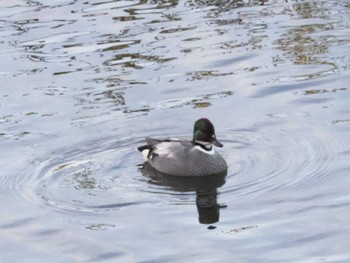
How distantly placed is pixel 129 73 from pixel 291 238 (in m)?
6.43

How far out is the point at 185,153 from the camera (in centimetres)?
1444

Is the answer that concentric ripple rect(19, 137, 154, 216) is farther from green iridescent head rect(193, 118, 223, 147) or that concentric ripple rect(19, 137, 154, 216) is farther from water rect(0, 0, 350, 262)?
green iridescent head rect(193, 118, 223, 147)

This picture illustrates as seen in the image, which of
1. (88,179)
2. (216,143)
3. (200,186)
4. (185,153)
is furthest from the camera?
(185,153)

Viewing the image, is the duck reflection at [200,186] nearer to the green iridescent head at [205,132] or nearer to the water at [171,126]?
the water at [171,126]

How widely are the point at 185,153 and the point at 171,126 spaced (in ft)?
2.64

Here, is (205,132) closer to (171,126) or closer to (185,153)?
(185,153)

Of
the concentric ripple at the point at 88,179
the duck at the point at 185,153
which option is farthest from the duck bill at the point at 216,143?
the concentric ripple at the point at 88,179

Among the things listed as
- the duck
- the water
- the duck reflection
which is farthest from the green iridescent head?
the duck reflection

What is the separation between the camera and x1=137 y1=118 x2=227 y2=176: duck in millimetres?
14172

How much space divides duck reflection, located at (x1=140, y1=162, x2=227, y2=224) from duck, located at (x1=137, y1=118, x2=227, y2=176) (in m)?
0.08

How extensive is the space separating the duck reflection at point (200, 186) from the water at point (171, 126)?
0.08ft

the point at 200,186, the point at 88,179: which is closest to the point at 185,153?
the point at 200,186

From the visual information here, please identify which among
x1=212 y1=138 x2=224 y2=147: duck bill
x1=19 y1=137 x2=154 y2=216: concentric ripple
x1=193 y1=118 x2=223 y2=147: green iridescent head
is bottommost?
x1=19 y1=137 x2=154 y2=216: concentric ripple

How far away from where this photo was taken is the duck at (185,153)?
46.5 ft
